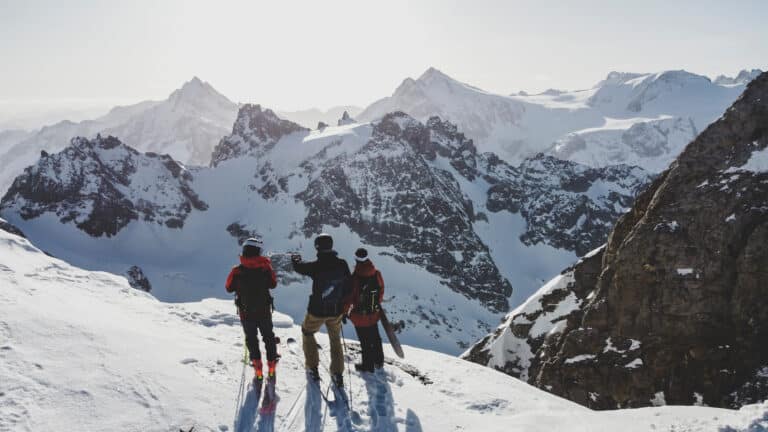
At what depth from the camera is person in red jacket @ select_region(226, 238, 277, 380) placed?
32.9 feet

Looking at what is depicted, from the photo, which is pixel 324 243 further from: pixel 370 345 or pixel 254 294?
pixel 370 345

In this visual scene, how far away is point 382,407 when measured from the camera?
32.4 ft

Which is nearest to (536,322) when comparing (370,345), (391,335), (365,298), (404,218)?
(391,335)

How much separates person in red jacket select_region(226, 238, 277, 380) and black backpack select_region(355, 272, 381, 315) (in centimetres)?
212

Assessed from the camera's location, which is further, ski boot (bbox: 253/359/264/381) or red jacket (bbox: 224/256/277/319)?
red jacket (bbox: 224/256/277/319)

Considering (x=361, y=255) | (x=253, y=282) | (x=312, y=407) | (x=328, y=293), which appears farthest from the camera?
(x=361, y=255)

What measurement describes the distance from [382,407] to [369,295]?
2498mm

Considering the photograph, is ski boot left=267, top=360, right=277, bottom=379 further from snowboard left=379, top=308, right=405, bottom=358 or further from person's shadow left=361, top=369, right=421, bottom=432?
snowboard left=379, top=308, right=405, bottom=358

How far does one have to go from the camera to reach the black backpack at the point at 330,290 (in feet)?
33.4

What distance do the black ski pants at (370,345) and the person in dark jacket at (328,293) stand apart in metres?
1.21

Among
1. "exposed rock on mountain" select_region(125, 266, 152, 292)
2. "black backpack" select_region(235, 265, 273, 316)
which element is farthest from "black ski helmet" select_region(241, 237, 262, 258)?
"exposed rock on mountain" select_region(125, 266, 152, 292)

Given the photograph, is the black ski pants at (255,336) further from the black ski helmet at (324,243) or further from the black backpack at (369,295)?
the black backpack at (369,295)

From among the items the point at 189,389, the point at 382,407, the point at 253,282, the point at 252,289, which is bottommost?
the point at 382,407

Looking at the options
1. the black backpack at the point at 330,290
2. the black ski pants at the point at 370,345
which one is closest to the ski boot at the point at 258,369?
the black backpack at the point at 330,290
